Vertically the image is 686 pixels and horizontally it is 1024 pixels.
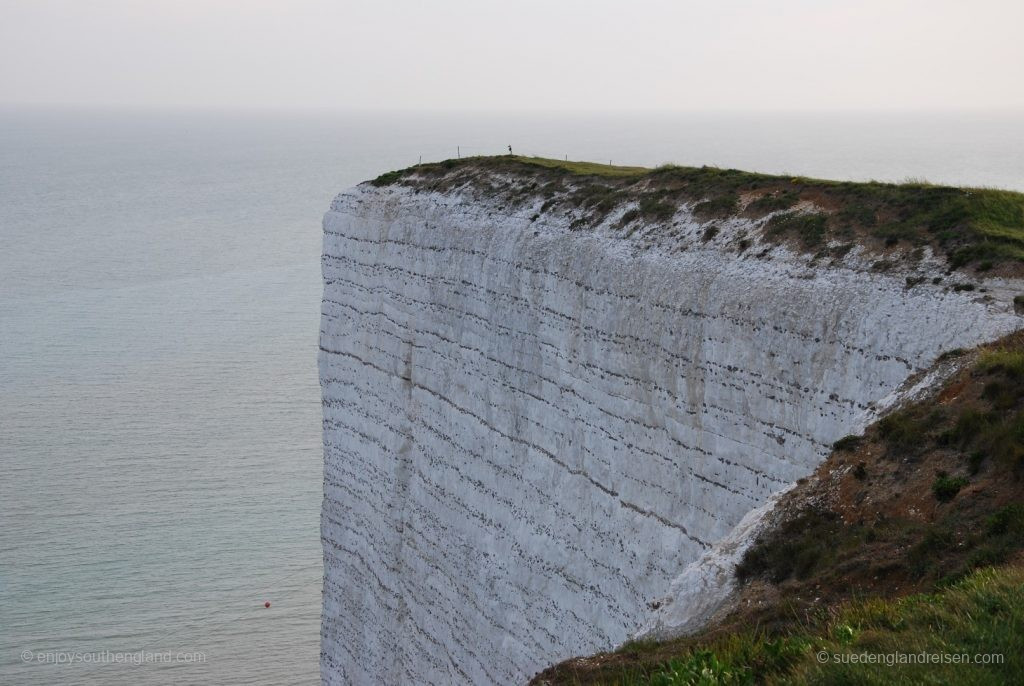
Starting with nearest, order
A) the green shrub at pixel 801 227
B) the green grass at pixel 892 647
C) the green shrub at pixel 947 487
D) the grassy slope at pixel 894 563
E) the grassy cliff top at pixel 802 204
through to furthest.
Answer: the green grass at pixel 892 647, the grassy slope at pixel 894 563, the green shrub at pixel 947 487, the grassy cliff top at pixel 802 204, the green shrub at pixel 801 227

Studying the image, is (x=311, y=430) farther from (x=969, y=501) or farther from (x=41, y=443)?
(x=969, y=501)

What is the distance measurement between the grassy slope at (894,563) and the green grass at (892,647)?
16 mm

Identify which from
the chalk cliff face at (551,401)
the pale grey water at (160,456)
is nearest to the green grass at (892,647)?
the chalk cliff face at (551,401)

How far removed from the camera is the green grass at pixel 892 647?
812cm

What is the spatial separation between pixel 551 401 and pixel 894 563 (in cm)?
1291

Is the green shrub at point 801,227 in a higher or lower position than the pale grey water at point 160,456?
higher

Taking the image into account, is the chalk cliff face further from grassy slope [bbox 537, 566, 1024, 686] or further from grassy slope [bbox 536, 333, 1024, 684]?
grassy slope [bbox 537, 566, 1024, 686]

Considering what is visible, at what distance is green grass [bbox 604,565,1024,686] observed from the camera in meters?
8.12

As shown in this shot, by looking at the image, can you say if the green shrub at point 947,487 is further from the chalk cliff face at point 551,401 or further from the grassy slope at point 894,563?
the chalk cliff face at point 551,401

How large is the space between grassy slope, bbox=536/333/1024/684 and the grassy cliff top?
361 cm

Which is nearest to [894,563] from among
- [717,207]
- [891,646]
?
[891,646]

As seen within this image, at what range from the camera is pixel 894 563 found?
11.1m

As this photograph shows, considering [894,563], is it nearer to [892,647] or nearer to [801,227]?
[892,647]

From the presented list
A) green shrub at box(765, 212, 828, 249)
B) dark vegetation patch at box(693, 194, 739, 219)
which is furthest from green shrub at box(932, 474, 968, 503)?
dark vegetation patch at box(693, 194, 739, 219)
